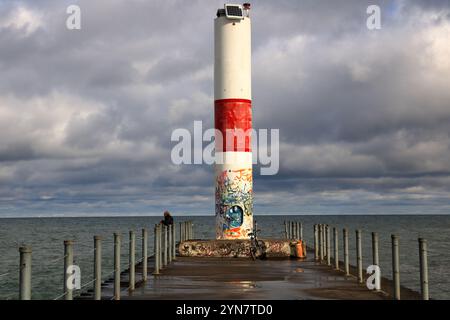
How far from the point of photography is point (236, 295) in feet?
47.6

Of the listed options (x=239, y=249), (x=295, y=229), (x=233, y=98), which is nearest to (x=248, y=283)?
(x=239, y=249)

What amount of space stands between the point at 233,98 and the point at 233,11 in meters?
3.67

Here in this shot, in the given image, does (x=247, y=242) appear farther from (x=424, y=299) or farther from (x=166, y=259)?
(x=424, y=299)

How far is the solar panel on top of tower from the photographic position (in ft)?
90.2

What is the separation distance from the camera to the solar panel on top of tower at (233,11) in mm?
27500

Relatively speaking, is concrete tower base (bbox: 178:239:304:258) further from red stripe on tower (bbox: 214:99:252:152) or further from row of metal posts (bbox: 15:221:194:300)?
red stripe on tower (bbox: 214:99:252:152)

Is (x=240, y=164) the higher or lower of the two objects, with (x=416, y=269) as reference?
higher

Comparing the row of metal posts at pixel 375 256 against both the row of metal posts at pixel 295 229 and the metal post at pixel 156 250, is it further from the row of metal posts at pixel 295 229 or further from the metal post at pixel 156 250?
the metal post at pixel 156 250

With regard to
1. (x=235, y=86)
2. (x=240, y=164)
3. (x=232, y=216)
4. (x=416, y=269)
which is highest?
(x=235, y=86)

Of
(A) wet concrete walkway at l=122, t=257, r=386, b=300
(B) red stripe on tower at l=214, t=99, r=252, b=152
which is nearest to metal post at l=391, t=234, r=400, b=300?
(A) wet concrete walkway at l=122, t=257, r=386, b=300

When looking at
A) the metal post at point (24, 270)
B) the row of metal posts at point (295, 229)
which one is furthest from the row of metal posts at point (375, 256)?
the metal post at point (24, 270)
